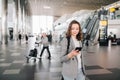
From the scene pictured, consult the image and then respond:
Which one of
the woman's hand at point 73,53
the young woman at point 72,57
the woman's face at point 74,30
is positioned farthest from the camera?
the woman's face at point 74,30

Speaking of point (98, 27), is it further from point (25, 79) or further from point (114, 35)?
point (25, 79)

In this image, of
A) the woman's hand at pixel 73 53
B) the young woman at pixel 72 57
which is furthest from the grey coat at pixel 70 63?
the woman's hand at pixel 73 53

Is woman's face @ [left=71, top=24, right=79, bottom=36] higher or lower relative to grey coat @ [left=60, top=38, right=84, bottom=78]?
higher

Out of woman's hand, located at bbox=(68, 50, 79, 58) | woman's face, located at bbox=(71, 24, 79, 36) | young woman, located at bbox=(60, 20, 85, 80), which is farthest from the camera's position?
woman's face, located at bbox=(71, 24, 79, 36)

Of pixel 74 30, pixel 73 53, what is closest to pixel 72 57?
pixel 73 53

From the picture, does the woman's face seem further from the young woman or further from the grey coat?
the grey coat

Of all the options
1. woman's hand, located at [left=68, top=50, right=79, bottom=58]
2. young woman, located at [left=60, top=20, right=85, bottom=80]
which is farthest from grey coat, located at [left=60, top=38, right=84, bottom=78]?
woman's hand, located at [left=68, top=50, right=79, bottom=58]

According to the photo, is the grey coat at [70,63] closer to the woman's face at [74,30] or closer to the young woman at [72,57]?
the young woman at [72,57]

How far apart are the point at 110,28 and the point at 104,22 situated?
16.2 ft

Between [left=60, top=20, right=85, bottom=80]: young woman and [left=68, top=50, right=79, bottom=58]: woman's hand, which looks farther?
[left=60, top=20, right=85, bottom=80]: young woman

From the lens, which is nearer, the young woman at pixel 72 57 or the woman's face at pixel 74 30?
the young woman at pixel 72 57

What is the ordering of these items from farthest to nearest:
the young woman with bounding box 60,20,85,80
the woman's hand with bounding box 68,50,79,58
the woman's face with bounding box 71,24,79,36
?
the woman's face with bounding box 71,24,79,36
the young woman with bounding box 60,20,85,80
the woman's hand with bounding box 68,50,79,58

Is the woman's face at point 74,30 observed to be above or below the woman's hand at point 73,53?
above

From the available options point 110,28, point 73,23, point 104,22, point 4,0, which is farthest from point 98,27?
point 73,23
